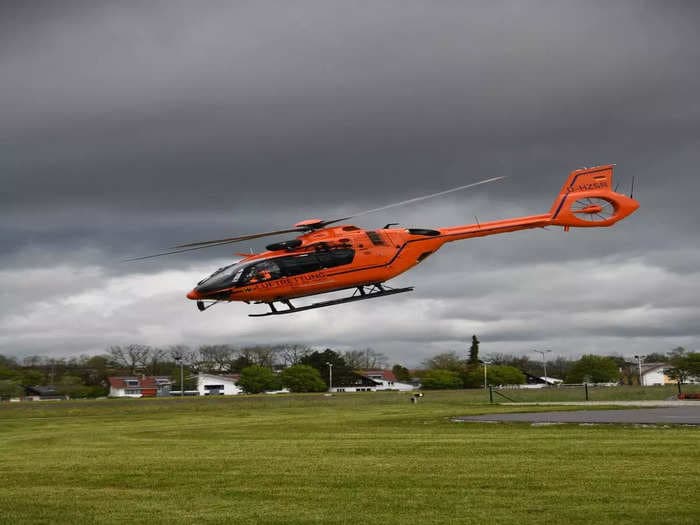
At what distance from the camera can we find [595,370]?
144m

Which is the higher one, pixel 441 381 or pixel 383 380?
pixel 383 380

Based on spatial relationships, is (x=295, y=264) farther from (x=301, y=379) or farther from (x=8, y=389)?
(x=8, y=389)

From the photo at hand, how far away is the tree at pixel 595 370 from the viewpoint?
5630 inches

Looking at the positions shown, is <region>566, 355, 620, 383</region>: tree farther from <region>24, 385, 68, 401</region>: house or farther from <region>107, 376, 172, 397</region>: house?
<region>24, 385, 68, 401</region>: house

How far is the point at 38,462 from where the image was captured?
26.8 m

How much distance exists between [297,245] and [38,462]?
11686mm

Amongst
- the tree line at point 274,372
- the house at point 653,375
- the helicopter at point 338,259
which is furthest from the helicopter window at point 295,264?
the house at point 653,375

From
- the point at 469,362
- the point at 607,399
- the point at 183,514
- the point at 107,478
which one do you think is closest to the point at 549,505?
the point at 183,514

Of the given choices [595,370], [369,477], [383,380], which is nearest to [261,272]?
[369,477]

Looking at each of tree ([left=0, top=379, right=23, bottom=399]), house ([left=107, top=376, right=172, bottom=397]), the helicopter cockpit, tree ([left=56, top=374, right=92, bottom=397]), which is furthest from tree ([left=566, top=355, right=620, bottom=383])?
the helicopter cockpit

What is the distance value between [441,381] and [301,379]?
2398cm

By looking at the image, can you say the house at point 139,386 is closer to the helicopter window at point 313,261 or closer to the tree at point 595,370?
the tree at point 595,370

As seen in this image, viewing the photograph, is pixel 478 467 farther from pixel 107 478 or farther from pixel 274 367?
pixel 274 367

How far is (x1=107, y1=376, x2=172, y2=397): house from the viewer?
160 meters
